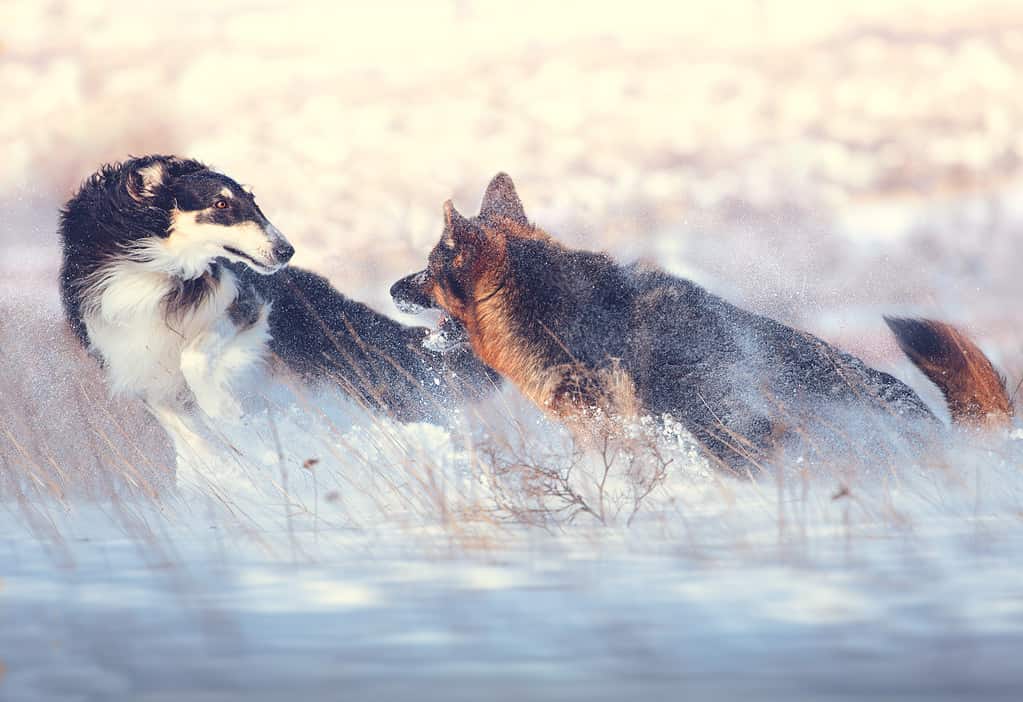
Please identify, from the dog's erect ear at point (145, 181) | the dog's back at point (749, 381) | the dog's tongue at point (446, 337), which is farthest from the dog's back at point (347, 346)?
the dog's back at point (749, 381)

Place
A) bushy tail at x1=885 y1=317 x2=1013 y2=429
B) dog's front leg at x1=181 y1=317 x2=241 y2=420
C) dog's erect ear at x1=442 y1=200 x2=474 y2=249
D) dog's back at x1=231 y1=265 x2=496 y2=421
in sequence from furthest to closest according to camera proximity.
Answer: dog's back at x1=231 y1=265 x2=496 y2=421
dog's front leg at x1=181 y1=317 x2=241 y2=420
dog's erect ear at x1=442 y1=200 x2=474 y2=249
bushy tail at x1=885 y1=317 x2=1013 y2=429

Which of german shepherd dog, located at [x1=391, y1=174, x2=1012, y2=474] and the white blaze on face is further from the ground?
the white blaze on face

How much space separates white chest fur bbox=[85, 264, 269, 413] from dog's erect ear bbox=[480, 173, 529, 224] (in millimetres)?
1867

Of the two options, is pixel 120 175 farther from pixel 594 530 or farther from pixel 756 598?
pixel 756 598

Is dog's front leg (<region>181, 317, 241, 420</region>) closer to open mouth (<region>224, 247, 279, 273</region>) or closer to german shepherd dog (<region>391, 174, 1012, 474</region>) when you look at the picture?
open mouth (<region>224, 247, 279, 273</region>)

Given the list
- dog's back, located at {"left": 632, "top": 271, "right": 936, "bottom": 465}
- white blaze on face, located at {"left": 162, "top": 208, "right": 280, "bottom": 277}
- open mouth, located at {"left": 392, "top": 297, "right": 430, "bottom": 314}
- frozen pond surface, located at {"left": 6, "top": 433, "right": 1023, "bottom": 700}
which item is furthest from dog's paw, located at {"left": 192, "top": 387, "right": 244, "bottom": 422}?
dog's back, located at {"left": 632, "top": 271, "right": 936, "bottom": 465}

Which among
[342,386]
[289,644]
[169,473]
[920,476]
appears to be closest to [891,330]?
[920,476]

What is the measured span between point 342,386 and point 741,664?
4226 millimetres

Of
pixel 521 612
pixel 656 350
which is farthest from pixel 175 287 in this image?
pixel 521 612

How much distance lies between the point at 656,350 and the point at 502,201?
1.34 metres

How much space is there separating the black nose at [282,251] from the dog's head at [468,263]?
0.72m

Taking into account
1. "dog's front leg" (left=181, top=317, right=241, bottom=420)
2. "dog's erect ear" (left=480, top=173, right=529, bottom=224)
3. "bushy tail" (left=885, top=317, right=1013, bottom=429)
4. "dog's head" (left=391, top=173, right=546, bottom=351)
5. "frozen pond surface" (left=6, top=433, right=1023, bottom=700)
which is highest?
"dog's erect ear" (left=480, top=173, right=529, bottom=224)

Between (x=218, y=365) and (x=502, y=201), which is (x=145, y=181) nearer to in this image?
(x=218, y=365)

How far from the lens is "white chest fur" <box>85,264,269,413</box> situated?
6.21 metres
